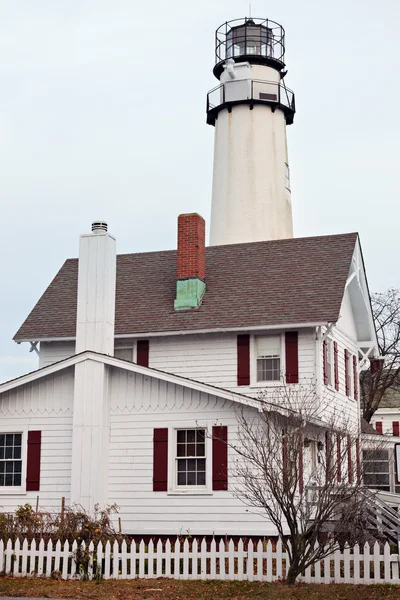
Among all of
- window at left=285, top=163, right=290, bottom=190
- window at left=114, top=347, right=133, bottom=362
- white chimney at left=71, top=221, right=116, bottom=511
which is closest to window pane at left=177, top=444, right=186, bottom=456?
white chimney at left=71, top=221, right=116, bottom=511

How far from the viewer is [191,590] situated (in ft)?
50.7

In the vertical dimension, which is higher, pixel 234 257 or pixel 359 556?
pixel 234 257

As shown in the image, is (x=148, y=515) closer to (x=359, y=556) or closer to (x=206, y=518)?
(x=206, y=518)

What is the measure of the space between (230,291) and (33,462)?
292 inches

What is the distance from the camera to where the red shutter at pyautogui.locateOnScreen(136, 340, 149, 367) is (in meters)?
26.0

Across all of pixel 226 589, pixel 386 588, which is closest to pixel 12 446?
pixel 226 589

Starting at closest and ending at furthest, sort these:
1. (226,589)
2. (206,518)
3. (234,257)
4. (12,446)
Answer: (226,589)
(206,518)
(12,446)
(234,257)

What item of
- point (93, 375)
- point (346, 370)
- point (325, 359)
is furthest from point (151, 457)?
point (346, 370)

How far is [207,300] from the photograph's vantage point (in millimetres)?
26234

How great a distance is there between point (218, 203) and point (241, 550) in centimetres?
1945

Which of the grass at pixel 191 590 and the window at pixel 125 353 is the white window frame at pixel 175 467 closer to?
the grass at pixel 191 590

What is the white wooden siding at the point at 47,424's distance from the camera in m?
21.9

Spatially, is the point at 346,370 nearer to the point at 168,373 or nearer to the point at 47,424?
the point at 168,373

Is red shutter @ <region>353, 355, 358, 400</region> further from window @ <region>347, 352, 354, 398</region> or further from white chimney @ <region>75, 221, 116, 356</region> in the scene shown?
white chimney @ <region>75, 221, 116, 356</region>
